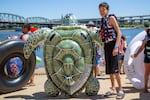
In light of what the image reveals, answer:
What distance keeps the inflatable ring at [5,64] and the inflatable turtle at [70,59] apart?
3.40 feet

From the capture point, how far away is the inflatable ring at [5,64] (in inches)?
270

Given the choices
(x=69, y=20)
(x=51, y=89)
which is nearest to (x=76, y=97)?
(x=51, y=89)

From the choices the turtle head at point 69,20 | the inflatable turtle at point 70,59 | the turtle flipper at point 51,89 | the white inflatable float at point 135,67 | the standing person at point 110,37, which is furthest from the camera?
the white inflatable float at point 135,67

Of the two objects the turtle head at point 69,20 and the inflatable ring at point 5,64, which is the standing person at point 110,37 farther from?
the inflatable ring at point 5,64

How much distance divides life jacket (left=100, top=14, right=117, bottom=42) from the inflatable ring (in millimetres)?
1982

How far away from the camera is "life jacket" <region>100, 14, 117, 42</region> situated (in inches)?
233

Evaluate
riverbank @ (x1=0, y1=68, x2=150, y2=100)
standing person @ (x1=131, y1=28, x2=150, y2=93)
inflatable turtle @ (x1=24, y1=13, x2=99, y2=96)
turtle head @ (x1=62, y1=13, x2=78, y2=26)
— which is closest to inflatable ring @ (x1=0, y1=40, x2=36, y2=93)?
riverbank @ (x1=0, y1=68, x2=150, y2=100)

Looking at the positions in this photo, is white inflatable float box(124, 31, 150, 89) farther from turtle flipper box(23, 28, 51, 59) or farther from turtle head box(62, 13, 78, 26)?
turtle flipper box(23, 28, 51, 59)

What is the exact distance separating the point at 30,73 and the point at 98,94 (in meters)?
1.74

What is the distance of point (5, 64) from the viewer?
7109 mm

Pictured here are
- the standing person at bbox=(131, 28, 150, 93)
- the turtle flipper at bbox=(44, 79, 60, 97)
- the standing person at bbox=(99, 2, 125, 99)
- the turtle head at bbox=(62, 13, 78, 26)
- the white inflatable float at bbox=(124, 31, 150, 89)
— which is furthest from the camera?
the white inflatable float at bbox=(124, 31, 150, 89)

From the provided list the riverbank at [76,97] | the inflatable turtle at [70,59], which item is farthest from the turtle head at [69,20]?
the riverbank at [76,97]

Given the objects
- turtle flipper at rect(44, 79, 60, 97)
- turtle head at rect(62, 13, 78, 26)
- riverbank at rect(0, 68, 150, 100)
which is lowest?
riverbank at rect(0, 68, 150, 100)

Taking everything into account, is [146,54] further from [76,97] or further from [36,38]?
[36,38]
